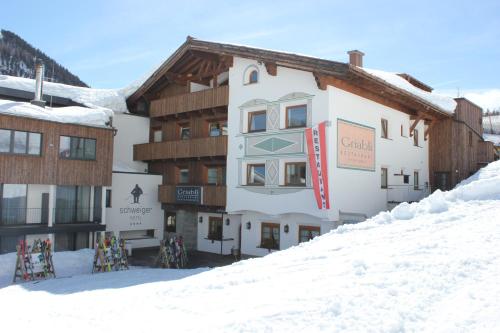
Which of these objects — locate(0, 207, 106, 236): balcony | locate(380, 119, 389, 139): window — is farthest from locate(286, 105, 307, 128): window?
locate(0, 207, 106, 236): balcony

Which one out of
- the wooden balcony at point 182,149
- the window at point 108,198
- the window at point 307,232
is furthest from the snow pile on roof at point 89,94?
the window at point 307,232

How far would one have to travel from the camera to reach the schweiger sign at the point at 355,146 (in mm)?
18828

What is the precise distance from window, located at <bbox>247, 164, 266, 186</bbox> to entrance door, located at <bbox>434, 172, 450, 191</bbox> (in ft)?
37.7

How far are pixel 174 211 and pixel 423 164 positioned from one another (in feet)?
48.0

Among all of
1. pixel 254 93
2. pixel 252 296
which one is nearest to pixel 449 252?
pixel 252 296

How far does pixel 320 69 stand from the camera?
1772 centimetres

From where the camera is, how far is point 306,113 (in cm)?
1919

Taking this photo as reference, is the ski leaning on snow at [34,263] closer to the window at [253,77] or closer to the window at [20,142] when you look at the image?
the window at [20,142]

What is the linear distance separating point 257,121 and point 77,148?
895 centimetres

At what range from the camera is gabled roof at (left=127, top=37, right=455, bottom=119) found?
57.6ft

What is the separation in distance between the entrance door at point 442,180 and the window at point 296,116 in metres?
11.1

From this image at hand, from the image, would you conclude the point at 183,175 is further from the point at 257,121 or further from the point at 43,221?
the point at 43,221

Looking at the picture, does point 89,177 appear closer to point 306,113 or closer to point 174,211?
point 174,211

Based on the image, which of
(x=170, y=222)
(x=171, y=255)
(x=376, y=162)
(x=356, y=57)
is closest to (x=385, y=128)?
(x=376, y=162)
